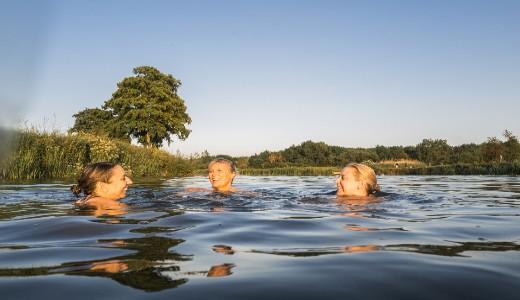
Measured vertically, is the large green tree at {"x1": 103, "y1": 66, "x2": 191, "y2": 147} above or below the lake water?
above

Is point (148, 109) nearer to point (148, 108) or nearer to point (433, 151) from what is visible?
point (148, 108)

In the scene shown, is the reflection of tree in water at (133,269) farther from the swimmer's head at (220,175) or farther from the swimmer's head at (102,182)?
the swimmer's head at (220,175)

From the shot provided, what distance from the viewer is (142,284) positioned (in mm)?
1820

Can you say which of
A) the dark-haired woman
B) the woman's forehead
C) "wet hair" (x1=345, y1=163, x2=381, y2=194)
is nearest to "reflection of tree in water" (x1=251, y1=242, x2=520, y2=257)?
the dark-haired woman

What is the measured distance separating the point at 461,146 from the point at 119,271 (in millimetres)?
74004

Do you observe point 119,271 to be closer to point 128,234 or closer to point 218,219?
point 128,234

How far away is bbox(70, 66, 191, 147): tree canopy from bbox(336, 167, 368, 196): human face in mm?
37533

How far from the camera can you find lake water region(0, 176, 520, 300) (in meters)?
1.77

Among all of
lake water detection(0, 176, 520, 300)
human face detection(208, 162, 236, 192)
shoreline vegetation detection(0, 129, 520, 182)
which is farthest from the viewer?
shoreline vegetation detection(0, 129, 520, 182)

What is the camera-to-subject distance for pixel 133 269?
2.09 metres

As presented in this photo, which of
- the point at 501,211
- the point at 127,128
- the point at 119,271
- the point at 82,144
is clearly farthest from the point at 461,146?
the point at 119,271

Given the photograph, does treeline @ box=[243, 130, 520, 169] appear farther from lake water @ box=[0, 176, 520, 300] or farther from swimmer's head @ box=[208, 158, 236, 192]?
lake water @ box=[0, 176, 520, 300]

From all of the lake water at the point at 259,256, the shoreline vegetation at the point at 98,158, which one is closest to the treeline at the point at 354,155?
the shoreline vegetation at the point at 98,158

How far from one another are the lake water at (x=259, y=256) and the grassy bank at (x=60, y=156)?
26.4 ft
